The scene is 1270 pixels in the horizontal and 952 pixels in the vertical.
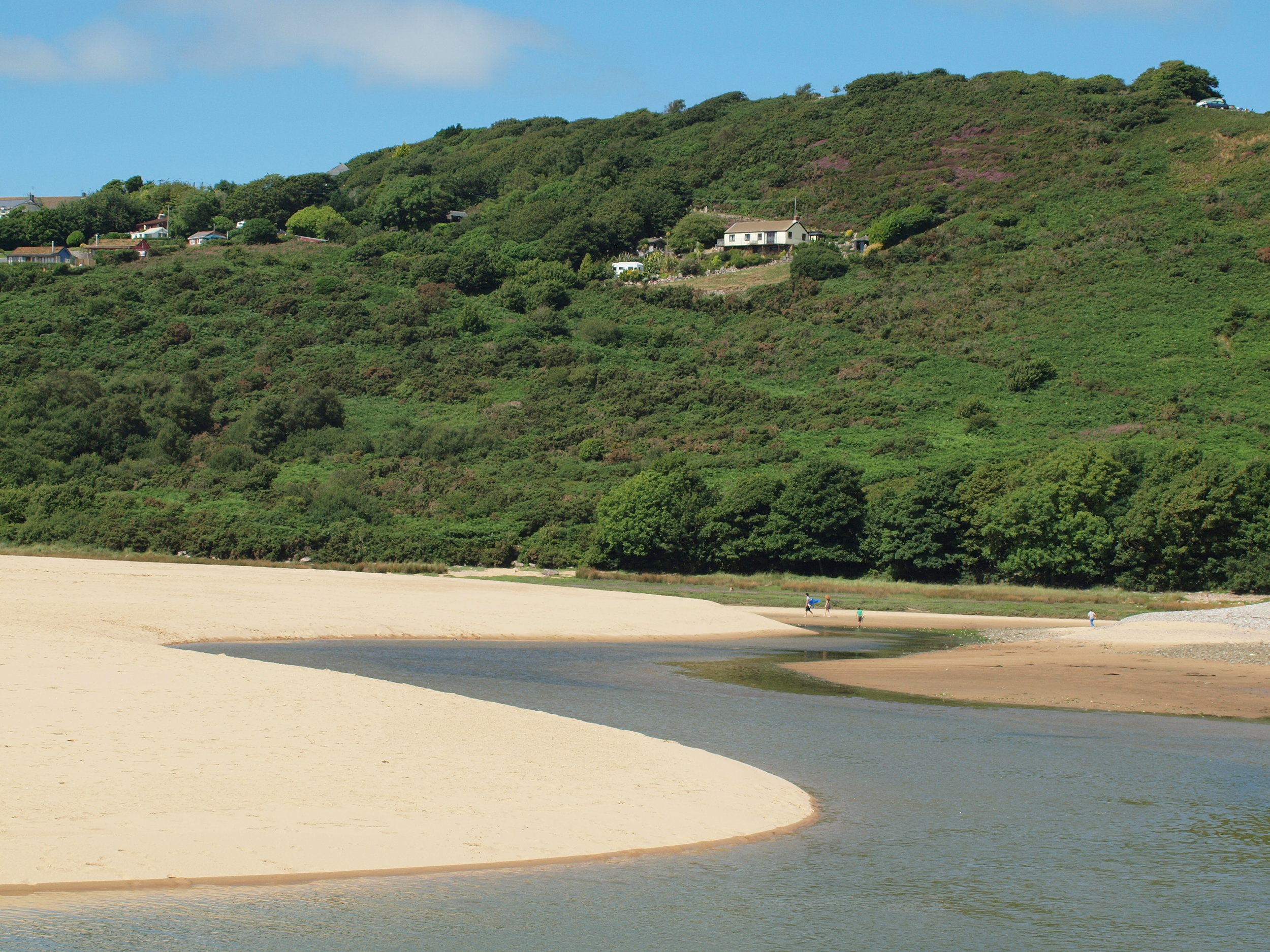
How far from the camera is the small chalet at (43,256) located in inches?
4909

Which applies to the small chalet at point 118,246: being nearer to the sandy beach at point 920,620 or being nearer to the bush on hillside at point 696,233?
the bush on hillside at point 696,233

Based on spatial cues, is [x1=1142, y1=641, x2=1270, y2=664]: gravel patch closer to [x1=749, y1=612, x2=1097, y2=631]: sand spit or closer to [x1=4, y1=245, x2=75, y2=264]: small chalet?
[x1=749, y1=612, x2=1097, y2=631]: sand spit

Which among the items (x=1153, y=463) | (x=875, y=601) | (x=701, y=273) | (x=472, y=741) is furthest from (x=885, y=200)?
(x=472, y=741)

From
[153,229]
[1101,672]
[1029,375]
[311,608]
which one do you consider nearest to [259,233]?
[153,229]

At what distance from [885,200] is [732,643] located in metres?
104

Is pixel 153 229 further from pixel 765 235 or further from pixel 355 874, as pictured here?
pixel 355 874

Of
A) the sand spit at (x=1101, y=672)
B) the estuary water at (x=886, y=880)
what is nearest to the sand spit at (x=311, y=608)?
the sand spit at (x=1101, y=672)

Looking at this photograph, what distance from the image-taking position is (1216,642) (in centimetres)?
3369

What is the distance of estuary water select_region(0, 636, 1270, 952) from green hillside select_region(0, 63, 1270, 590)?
3421 cm

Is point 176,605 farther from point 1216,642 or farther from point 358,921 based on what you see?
point 1216,642

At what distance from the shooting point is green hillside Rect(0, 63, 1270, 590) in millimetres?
56438

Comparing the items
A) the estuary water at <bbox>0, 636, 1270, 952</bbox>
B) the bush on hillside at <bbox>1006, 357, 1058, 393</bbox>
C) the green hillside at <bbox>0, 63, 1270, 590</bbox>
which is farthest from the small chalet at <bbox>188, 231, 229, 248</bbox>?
the estuary water at <bbox>0, 636, 1270, 952</bbox>

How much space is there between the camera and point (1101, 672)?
2864 cm

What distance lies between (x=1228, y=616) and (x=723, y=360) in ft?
213
